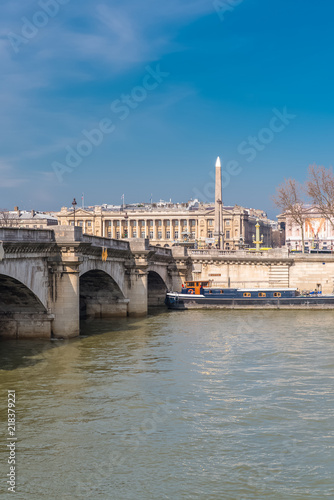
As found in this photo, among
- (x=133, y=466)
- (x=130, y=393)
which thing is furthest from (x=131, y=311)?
(x=133, y=466)

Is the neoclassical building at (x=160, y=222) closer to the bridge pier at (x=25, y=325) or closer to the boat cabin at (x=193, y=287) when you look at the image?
the boat cabin at (x=193, y=287)

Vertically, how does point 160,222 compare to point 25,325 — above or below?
above

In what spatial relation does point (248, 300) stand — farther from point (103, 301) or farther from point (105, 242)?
point (105, 242)

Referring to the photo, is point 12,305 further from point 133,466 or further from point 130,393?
point 133,466

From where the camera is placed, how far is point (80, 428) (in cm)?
2217

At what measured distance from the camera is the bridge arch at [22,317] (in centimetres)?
3841

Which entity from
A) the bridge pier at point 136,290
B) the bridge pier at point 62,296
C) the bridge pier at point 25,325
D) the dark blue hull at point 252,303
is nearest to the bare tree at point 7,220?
the dark blue hull at point 252,303

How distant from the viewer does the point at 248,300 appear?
63.2 meters

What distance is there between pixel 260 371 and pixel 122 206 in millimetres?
162443

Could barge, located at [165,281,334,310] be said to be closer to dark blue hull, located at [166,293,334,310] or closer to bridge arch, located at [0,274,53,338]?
dark blue hull, located at [166,293,334,310]

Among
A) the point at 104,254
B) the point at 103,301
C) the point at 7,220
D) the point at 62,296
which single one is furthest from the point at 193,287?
the point at 7,220

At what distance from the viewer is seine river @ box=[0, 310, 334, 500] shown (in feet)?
58.3

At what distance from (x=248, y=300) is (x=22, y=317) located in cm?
2900

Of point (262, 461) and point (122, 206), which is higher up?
point (122, 206)
